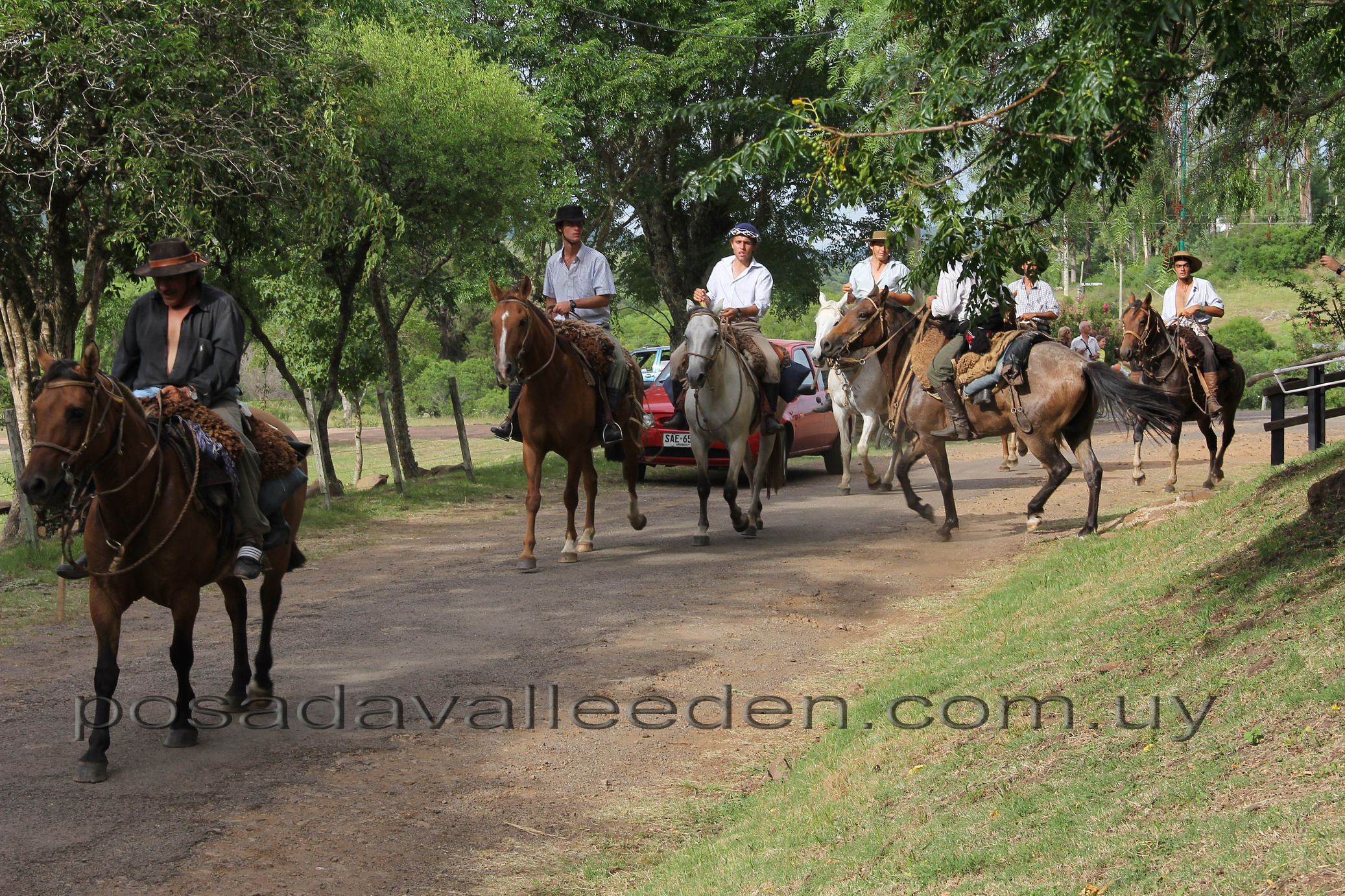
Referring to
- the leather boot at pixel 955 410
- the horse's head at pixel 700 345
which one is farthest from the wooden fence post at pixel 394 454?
the leather boot at pixel 955 410

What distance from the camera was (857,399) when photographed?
14.7 metres

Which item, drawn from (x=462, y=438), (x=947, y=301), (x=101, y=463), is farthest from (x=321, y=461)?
(x=101, y=463)

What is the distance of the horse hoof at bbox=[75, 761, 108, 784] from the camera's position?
6.04 metres

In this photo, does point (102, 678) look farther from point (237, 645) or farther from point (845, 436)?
point (845, 436)

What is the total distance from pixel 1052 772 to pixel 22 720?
572 cm

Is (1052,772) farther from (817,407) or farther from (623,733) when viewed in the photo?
(817,407)

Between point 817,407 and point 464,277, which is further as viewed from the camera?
point 464,277

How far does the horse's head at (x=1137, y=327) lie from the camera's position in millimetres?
13883

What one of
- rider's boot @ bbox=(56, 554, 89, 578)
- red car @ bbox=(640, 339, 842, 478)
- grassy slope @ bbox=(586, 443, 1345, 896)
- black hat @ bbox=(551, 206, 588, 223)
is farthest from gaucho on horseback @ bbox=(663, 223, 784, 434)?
rider's boot @ bbox=(56, 554, 89, 578)

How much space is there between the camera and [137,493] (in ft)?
21.1

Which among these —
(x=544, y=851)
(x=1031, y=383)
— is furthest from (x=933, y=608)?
(x=544, y=851)

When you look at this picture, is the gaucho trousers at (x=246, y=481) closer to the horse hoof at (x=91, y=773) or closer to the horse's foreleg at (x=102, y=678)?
the horse's foreleg at (x=102, y=678)

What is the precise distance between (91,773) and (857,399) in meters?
10.3

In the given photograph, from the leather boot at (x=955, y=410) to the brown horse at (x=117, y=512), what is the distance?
26.4 feet
